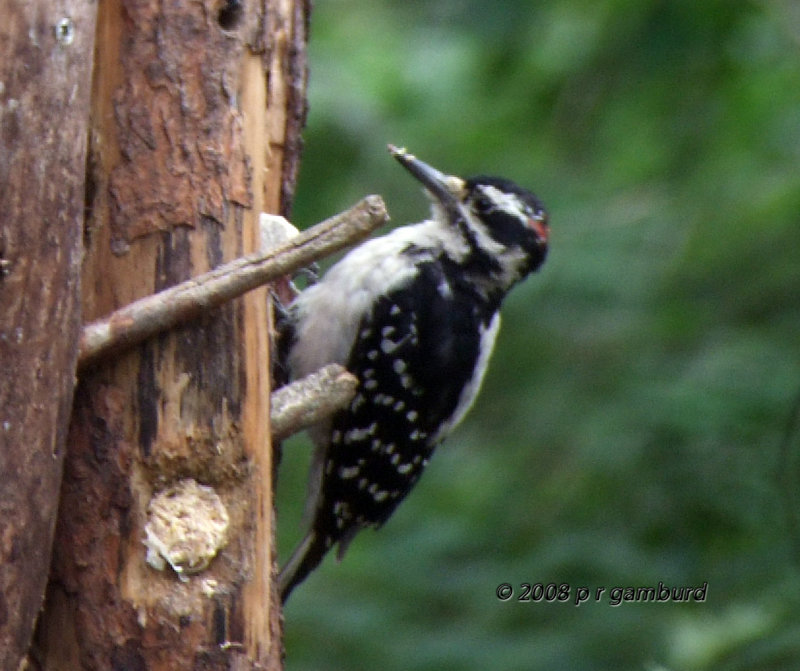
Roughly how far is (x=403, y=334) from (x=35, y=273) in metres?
1.86

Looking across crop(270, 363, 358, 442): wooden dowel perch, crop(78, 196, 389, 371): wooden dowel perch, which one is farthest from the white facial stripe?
crop(78, 196, 389, 371): wooden dowel perch

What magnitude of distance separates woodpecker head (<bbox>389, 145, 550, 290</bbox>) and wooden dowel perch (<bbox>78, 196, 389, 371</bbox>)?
1764 mm

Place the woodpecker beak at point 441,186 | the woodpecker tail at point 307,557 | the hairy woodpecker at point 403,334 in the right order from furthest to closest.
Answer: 1. the woodpecker beak at point 441,186
2. the woodpecker tail at point 307,557
3. the hairy woodpecker at point 403,334

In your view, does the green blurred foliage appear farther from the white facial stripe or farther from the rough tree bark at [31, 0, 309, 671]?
the rough tree bark at [31, 0, 309, 671]

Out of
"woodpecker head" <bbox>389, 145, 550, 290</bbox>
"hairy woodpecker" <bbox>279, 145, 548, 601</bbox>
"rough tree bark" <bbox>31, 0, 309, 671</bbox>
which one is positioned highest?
"woodpecker head" <bbox>389, 145, 550, 290</bbox>

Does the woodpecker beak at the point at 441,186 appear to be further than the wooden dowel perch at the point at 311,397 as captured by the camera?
Yes

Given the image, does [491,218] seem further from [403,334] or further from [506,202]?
[403,334]

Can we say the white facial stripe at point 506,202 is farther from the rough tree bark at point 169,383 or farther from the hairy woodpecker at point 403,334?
the rough tree bark at point 169,383

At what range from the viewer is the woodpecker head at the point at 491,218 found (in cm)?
432

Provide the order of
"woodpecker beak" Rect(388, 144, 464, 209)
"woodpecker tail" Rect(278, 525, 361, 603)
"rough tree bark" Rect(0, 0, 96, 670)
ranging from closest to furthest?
1. "rough tree bark" Rect(0, 0, 96, 670)
2. "woodpecker tail" Rect(278, 525, 361, 603)
3. "woodpecker beak" Rect(388, 144, 464, 209)

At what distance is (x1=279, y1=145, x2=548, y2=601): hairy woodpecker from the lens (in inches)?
162

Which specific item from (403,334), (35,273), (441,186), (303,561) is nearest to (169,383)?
(35,273)

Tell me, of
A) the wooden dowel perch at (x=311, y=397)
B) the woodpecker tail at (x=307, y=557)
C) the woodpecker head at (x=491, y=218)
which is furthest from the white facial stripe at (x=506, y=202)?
the wooden dowel perch at (x=311, y=397)

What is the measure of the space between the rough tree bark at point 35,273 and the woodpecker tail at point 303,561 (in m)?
1.81
